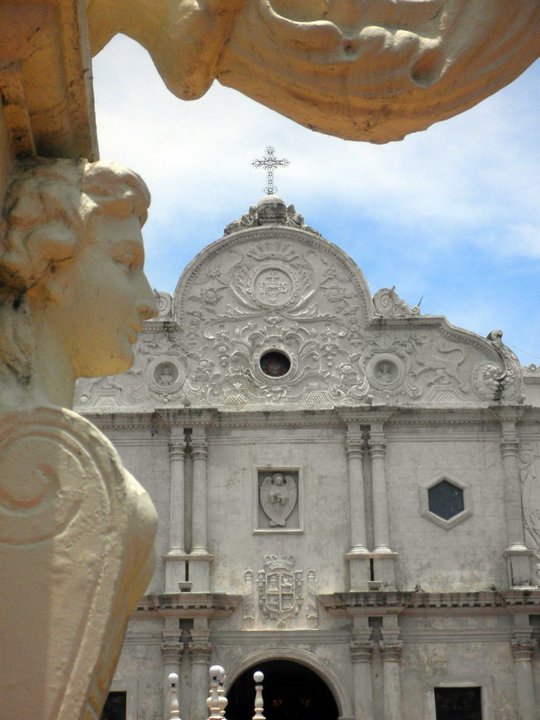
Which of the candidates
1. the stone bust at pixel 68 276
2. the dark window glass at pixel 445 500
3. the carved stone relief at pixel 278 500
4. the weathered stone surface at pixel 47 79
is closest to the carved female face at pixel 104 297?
the stone bust at pixel 68 276

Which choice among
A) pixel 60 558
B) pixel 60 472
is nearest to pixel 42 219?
pixel 60 472

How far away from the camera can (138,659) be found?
53.0ft

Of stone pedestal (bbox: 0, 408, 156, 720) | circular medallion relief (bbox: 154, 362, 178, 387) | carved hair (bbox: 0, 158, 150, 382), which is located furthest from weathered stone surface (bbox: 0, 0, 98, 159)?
circular medallion relief (bbox: 154, 362, 178, 387)

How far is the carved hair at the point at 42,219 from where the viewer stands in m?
1.60

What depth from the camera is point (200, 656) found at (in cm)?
1603

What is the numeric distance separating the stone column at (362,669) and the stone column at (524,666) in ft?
6.82

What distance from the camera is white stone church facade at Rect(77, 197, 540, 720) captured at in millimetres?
16109

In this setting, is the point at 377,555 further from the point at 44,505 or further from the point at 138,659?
the point at 44,505

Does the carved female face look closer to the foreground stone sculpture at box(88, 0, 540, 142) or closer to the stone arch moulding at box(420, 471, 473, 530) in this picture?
the foreground stone sculpture at box(88, 0, 540, 142)

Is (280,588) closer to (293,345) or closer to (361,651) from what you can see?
(361,651)

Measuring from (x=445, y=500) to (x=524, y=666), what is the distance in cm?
260

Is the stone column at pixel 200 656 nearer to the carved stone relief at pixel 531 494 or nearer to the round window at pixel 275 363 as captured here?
the round window at pixel 275 363

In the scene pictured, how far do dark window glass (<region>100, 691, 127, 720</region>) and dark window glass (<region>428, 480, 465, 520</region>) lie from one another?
522 cm

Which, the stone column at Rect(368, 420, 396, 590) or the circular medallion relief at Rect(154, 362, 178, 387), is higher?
the circular medallion relief at Rect(154, 362, 178, 387)
